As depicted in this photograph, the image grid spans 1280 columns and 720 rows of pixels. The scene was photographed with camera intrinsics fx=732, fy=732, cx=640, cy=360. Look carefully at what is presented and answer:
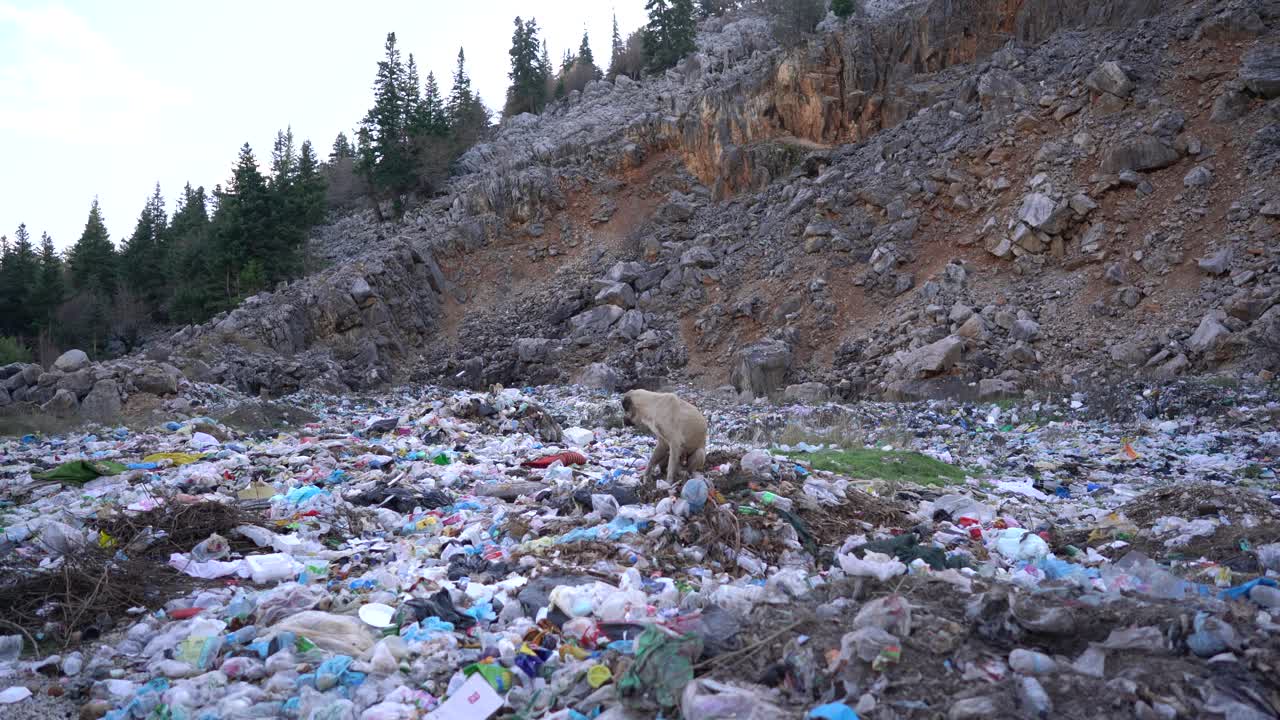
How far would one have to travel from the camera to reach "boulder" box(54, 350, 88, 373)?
13.3 meters

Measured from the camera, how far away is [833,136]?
20484mm

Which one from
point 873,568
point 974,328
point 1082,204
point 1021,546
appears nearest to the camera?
point 873,568

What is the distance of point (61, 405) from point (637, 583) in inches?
489

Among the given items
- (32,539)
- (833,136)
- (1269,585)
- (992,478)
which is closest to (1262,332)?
(992,478)

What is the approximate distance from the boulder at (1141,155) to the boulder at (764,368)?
7.16 metres

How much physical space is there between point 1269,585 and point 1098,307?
11.0m

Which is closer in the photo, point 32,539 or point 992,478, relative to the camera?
point 32,539

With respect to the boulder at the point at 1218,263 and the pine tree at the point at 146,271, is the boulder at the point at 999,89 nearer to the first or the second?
the boulder at the point at 1218,263

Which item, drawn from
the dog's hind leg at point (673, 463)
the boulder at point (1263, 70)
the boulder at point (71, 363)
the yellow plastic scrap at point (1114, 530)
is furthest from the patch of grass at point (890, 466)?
the boulder at point (71, 363)

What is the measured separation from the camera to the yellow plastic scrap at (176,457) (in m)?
7.79

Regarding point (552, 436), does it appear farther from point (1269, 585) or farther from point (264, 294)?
point (264, 294)

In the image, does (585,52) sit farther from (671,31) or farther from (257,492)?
(257,492)

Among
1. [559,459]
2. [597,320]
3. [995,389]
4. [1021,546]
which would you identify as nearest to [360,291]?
[597,320]

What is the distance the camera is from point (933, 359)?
514 inches
